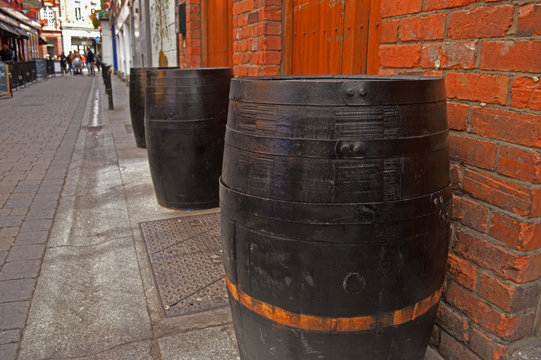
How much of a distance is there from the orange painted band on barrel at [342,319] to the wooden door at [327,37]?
163cm

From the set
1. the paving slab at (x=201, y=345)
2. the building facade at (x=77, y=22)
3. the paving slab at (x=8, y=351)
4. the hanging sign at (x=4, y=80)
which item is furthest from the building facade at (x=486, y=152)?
the building facade at (x=77, y=22)

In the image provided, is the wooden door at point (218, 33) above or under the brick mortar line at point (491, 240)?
above

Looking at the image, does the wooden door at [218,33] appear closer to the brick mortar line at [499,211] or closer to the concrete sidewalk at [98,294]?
the concrete sidewalk at [98,294]

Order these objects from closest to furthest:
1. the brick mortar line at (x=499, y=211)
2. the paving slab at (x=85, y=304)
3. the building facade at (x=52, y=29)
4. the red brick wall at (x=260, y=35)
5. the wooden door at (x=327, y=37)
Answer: the brick mortar line at (x=499, y=211), the paving slab at (x=85, y=304), the wooden door at (x=327, y=37), the red brick wall at (x=260, y=35), the building facade at (x=52, y=29)

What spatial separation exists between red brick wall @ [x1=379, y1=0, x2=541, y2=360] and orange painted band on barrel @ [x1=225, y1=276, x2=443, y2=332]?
1.06ft

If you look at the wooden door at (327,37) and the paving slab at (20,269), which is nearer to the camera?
the wooden door at (327,37)

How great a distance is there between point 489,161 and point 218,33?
4.82 metres

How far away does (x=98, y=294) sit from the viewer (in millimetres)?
2756

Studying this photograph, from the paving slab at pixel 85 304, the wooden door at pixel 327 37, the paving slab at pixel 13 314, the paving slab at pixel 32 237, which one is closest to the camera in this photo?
the paving slab at pixel 85 304

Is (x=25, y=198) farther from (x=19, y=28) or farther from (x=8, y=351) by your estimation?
(x=19, y=28)

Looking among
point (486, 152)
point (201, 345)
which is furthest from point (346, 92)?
point (201, 345)

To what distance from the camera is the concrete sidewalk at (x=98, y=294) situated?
7.36 ft

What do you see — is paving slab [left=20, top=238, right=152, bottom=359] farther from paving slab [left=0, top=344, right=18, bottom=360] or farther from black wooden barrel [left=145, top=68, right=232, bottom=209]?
black wooden barrel [left=145, top=68, right=232, bottom=209]

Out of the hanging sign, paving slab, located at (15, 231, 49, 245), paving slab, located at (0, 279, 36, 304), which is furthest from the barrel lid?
the hanging sign
